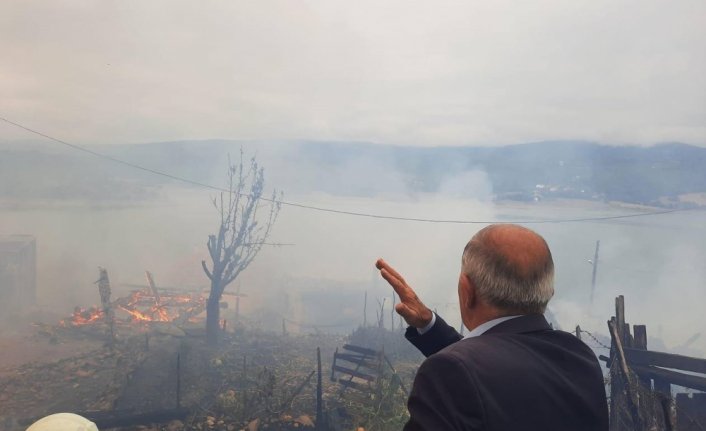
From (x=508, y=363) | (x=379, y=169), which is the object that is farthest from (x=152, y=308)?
(x=508, y=363)

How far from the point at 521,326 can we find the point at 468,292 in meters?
0.24

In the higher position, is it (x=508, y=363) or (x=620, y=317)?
(x=508, y=363)

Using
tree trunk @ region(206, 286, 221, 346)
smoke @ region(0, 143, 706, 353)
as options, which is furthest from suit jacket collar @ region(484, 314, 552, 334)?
smoke @ region(0, 143, 706, 353)

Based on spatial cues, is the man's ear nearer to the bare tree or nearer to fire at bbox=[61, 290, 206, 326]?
the bare tree

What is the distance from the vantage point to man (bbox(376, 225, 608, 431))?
1.60 metres

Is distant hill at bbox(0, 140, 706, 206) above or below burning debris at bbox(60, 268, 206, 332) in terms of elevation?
above

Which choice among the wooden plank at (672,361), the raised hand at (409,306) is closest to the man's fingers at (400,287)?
the raised hand at (409,306)

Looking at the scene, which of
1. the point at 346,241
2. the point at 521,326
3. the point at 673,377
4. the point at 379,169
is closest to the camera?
the point at 521,326

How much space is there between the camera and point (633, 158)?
21281mm

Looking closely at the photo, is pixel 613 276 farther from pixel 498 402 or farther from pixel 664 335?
pixel 498 402

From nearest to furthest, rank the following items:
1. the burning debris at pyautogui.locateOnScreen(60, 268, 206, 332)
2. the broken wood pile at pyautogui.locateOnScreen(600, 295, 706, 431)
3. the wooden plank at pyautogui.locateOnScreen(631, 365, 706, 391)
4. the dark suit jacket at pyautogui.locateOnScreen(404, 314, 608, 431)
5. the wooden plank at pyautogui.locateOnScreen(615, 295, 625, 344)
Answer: the dark suit jacket at pyautogui.locateOnScreen(404, 314, 608, 431)
the broken wood pile at pyautogui.locateOnScreen(600, 295, 706, 431)
the wooden plank at pyautogui.locateOnScreen(631, 365, 706, 391)
the wooden plank at pyautogui.locateOnScreen(615, 295, 625, 344)
the burning debris at pyautogui.locateOnScreen(60, 268, 206, 332)

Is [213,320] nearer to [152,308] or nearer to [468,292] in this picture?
[152,308]

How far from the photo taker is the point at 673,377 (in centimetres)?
746

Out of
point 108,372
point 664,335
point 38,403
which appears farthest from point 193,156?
point 664,335
